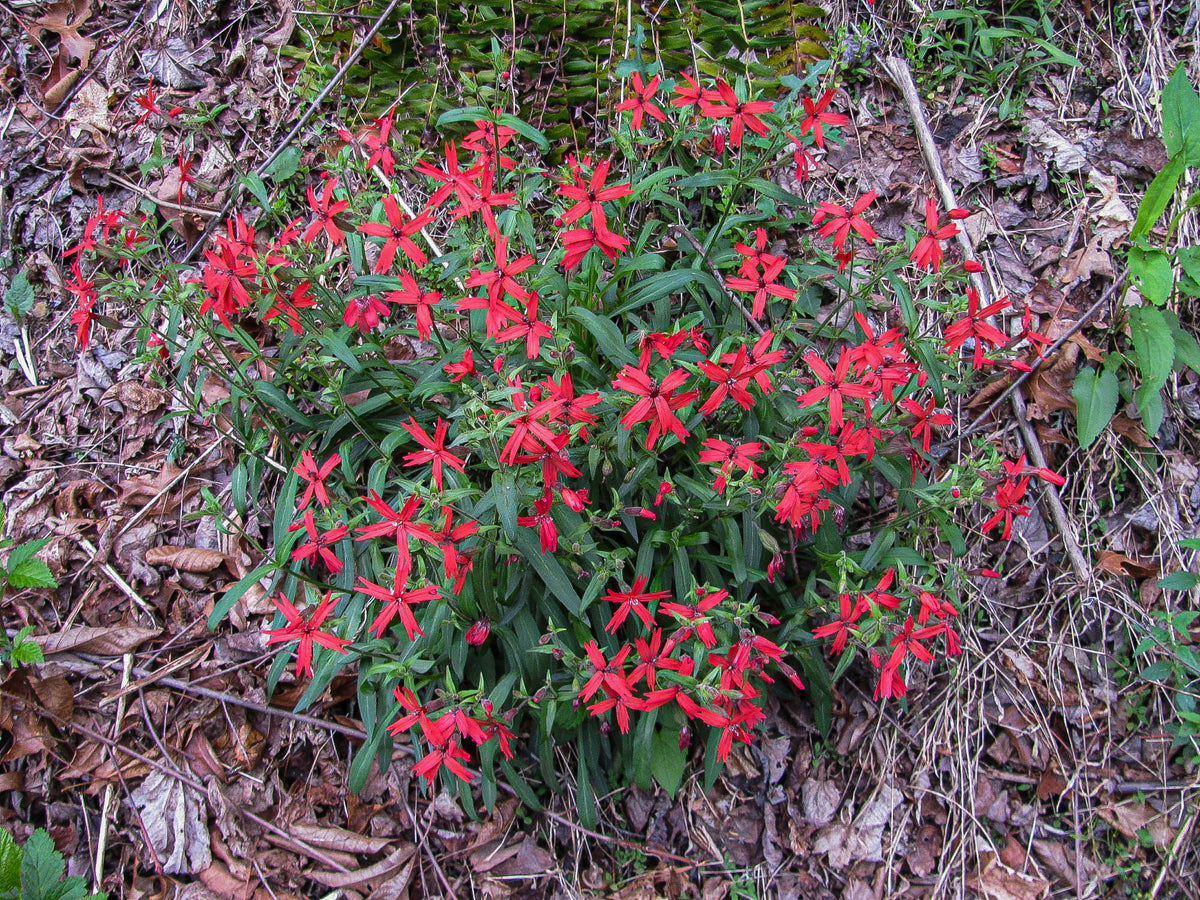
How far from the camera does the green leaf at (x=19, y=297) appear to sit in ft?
13.0

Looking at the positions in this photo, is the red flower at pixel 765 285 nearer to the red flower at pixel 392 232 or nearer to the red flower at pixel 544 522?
the red flower at pixel 544 522

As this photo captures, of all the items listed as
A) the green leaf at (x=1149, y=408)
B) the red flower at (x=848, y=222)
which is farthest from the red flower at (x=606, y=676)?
the green leaf at (x=1149, y=408)

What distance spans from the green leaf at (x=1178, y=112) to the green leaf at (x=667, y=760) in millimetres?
3200

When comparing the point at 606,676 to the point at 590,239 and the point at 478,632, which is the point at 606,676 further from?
the point at 590,239

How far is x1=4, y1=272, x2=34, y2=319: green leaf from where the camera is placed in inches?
155

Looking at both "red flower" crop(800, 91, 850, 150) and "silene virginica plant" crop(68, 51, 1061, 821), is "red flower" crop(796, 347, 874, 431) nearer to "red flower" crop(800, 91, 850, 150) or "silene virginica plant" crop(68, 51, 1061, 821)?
"silene virginica plant" crop(68, 51, 1061, 821)

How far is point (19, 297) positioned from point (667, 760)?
3.88 m

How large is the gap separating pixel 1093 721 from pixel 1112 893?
682mm

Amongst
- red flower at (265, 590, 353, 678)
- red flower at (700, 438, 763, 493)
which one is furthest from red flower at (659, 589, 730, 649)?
red flower at (265, 590, 353, 678)

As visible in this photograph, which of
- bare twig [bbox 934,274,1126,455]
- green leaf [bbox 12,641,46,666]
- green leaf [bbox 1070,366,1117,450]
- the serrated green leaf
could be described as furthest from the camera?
bare twig [bbox 934,274,1126,455]

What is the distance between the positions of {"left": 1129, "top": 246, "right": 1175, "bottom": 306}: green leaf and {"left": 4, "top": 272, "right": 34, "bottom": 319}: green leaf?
5.21 metres

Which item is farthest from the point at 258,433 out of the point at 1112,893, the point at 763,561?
the point at 1112,893

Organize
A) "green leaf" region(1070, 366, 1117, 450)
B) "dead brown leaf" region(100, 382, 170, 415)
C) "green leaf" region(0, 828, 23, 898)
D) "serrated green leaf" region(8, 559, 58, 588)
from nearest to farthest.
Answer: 1. "green leaf" region(0, 828, 23, 898)
2. "serrated green leaf" region(8, 559, 58, 588)
3. "green leaf" region(1070, 366, 1117, 450)
4. "dead brown leaf" region(100, 382, 170, 415)

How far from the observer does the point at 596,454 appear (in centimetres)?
259
